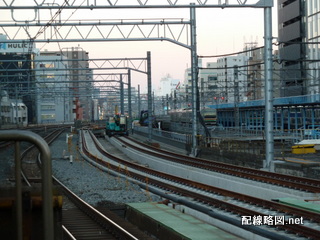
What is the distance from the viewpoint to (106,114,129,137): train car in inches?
2185

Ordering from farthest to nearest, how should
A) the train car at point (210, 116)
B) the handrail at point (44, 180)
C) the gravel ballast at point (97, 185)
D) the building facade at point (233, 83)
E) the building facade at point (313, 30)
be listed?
the train car at point (210, 116) < the building facade at point (313, 30) < the building facade at point (233, 83) < the gravel ballast at point (97, 185) < the handrail at point (44, 180)

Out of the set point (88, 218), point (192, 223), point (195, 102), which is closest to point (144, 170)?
point (195, 102)

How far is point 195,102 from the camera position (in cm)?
2703

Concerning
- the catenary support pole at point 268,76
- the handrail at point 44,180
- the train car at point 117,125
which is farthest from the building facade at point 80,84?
the handrail at point 44,180

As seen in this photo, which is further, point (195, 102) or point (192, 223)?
point (195, 102)

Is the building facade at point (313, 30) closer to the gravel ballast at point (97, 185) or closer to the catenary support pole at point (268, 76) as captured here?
the catenary support pole at point (268, 76)

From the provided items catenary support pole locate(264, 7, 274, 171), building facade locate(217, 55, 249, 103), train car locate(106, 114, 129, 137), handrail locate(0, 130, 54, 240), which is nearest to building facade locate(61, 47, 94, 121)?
train car locate(106, 114, 129, 137)

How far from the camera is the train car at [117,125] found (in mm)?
55500

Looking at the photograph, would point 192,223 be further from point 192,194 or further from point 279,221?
point 192,194

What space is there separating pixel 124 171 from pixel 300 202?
1147 cm

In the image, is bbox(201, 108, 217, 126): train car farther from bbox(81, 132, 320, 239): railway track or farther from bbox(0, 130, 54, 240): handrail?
bbox(0, 130, 54, 240): handrail

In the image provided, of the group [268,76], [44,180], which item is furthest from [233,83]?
[44,180]

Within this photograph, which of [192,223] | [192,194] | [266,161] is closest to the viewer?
[192,223]

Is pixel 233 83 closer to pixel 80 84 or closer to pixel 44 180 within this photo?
pixel 80 84
